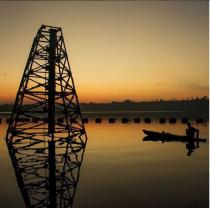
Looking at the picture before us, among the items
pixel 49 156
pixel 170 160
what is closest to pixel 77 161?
pixel 49 156

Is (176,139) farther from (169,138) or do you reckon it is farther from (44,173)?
(44,173)

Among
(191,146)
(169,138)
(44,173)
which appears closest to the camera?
(44,173)

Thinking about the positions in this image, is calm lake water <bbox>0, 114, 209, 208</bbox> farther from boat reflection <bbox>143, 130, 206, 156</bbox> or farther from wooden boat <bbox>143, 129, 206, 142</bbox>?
wooden boat <bbox>143, 129, 206, 142</bbox>

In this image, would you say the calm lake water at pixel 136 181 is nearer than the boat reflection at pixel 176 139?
Yes

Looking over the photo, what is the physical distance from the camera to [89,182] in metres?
15.5

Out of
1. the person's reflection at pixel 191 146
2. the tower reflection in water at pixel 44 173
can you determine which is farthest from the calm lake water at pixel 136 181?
the person's reflection at pixel 191 146

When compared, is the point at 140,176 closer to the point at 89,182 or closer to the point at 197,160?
the point at 89,182

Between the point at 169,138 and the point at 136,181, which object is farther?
the point at 169,138

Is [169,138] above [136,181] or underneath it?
above

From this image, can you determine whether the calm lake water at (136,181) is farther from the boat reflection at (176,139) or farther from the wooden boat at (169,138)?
the wooden boat at (169,138)

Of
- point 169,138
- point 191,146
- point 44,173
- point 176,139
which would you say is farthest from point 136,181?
point 169,138

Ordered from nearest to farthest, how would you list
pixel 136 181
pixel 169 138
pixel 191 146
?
pixel 136 181, pixel 191 146, pixel 169 138

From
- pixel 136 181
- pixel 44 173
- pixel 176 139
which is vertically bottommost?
pixel 136 181

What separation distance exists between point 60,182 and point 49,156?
705cm
